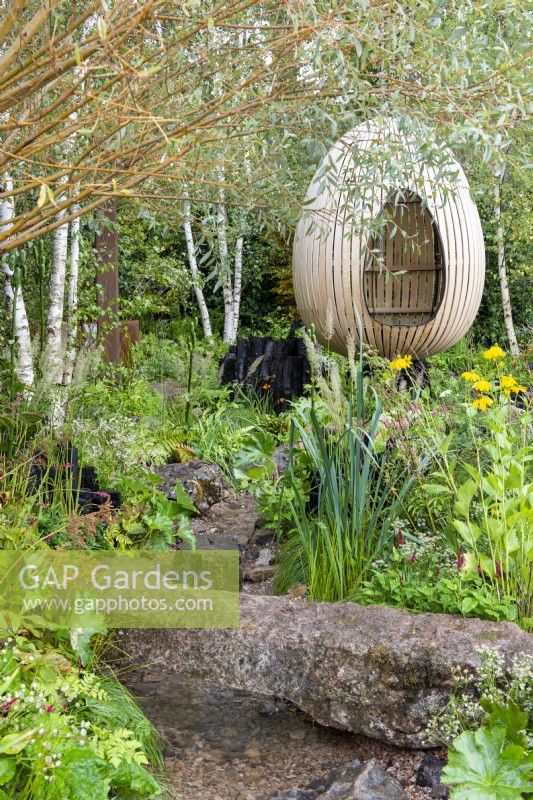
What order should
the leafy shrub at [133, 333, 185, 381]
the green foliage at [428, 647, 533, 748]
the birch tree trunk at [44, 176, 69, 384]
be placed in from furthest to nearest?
the leafy shrub at [133, 333, 185, 381] < the birch tree trunk at [44, 176, 69, 384] < the green foliage at [428, 647, 533, 748]

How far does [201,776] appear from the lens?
2.49 m

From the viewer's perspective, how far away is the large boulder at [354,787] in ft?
7.35

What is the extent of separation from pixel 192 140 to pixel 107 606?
1.49m

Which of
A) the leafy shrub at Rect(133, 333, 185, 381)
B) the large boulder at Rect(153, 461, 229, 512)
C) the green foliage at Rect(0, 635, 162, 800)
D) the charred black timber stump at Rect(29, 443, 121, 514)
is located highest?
the leafy shrub at Rect(133, 333, 185, 381)

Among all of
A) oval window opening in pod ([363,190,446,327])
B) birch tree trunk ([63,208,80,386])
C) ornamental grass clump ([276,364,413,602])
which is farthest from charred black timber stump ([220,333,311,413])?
ornamental grass clump ([276,364,413,602])

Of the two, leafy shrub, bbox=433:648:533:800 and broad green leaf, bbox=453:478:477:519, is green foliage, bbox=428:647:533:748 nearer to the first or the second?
leafy shrub, bbox=433:648:533:800

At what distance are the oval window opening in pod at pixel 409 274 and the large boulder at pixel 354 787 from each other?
12.8 ft

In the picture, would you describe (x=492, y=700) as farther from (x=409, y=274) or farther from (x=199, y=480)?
(x=409, y=274)

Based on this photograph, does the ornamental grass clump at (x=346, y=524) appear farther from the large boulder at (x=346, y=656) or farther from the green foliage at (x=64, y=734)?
the green foliage at (x=64, y=734)

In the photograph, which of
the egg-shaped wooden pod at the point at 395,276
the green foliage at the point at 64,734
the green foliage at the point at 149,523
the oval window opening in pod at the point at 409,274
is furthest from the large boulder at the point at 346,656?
the oval window opening in pod at the point at 409,274

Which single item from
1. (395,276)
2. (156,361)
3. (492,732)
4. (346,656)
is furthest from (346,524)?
(156,361)

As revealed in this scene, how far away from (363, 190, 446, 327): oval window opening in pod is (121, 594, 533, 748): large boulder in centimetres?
360

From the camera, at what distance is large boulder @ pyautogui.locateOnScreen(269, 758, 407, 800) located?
2.24 metres

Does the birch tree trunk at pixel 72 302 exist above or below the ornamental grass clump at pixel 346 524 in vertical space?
above
